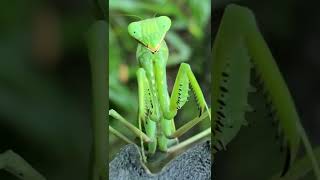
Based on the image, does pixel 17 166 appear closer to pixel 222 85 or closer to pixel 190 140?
pixel 190 140

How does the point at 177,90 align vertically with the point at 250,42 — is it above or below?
below

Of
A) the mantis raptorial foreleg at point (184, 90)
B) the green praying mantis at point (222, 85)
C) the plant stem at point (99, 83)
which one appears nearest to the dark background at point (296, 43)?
the green praying mantis at point (222, 85)

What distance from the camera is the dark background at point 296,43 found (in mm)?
1819

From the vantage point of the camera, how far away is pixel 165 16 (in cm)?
179

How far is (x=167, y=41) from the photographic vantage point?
1.80 meters

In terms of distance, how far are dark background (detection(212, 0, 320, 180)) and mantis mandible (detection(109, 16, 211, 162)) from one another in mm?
163

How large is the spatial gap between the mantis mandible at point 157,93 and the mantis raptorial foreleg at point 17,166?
292 millimetres

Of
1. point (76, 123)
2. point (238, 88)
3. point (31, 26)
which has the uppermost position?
point (31, 26)

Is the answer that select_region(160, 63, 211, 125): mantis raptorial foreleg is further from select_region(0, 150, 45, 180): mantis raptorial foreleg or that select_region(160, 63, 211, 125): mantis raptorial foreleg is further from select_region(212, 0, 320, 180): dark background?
select_region(0, 150, 45, 180): mantis raptorial foreleg

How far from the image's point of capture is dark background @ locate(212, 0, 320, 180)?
1.82 metres

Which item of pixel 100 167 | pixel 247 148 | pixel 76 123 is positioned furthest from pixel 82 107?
pixel 247 148

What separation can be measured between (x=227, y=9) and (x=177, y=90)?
11.3 inches

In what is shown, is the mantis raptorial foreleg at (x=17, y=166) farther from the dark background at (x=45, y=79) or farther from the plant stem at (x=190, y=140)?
the plant stem at (x=190, y=140)

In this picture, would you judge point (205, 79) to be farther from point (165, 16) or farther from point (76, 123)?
point (76, 123)
